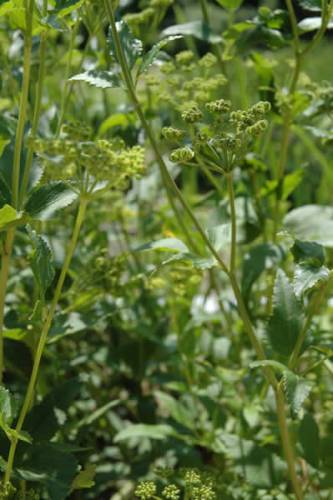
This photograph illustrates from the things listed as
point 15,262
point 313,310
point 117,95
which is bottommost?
point 117,95

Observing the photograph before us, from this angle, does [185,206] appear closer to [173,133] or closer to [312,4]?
[173,133]

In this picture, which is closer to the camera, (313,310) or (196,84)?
(313,310)

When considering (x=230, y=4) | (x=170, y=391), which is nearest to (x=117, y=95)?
(x=170, y=391)

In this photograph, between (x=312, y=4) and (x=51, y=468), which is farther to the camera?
(x=312, y=4)

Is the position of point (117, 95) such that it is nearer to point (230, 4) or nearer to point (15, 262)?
Result: point (15, 262)

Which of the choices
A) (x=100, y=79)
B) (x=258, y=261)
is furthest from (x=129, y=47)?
(x=258, y=261)

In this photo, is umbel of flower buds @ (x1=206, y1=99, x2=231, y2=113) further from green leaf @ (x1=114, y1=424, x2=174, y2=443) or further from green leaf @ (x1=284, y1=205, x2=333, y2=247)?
green leaf @ (x1=114, y1=424, x2=174, y2=443)
